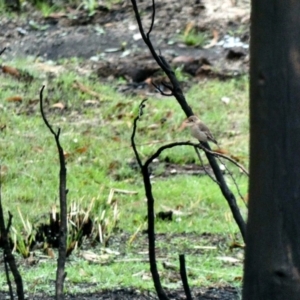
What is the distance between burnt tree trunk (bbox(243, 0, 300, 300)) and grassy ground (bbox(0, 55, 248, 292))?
1.97 metres

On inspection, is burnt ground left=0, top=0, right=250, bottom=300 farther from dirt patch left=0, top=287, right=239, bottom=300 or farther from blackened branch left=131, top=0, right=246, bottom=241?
blackened branch left=131, top=0, right=246, bottom=241

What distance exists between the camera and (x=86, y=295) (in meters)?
3.77

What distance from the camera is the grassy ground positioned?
448 centimetres

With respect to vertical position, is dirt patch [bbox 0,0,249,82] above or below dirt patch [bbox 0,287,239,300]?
above

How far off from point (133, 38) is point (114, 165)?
3.77 meters

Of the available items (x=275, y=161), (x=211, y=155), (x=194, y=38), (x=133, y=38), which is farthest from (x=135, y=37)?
(x=275, y=161)

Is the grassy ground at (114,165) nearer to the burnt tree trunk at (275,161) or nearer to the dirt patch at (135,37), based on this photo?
the dirt patch at (135,37)

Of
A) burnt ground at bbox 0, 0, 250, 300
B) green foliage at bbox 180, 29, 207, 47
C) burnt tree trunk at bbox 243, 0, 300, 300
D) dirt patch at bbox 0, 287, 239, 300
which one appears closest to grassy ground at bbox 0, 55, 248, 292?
dirt patch at bbox 0, 287, 239, 300

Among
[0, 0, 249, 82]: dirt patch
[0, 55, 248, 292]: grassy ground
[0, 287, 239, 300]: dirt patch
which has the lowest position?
[0, 287, 239, 300]: dirt patch

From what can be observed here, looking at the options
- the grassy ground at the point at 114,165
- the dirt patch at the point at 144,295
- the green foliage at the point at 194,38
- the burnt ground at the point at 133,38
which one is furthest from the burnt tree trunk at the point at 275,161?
the green foliage at the point at 194,38

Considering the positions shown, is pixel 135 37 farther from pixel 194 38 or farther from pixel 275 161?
pixel 275 161

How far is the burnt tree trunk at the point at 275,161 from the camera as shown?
2.04m

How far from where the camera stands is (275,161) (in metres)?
2.06

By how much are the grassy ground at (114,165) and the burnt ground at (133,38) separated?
395 mm
